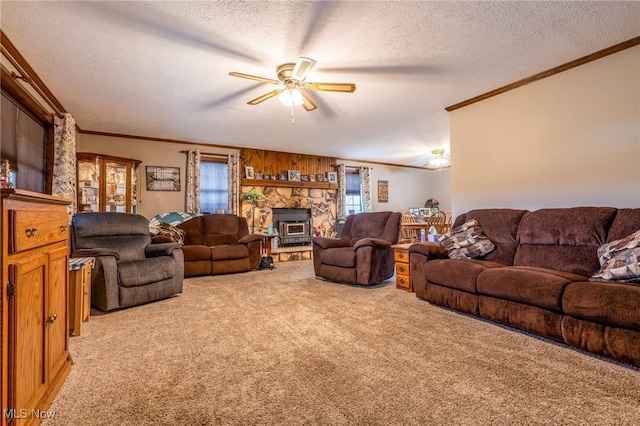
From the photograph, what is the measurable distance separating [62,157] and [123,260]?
1874 mm

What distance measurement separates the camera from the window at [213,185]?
6.50 meters

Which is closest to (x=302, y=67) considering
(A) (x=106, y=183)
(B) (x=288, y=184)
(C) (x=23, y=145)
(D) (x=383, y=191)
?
(C) (x=23, y=145)

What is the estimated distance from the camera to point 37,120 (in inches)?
157

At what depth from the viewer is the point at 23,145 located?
11.9 feet

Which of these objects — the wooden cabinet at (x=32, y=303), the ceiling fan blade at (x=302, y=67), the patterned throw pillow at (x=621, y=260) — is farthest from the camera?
the ceiling fan blade at (x=302, y=67)

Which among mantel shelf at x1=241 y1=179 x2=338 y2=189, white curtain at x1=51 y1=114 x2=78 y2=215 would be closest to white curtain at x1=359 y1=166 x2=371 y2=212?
mantel shelf at x1=241 y1=179 x2=338 y2=189

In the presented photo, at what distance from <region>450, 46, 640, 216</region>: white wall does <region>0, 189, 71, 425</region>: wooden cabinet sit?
167 inches

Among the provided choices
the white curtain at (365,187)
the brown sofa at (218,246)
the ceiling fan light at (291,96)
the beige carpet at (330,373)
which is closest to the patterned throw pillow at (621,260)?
the beige carpet at (330,373)

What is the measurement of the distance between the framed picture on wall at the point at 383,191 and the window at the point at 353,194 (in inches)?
27.0

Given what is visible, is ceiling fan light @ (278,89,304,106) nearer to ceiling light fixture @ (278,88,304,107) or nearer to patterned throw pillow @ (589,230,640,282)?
ceiling light fixture @ (278,88,304,107)

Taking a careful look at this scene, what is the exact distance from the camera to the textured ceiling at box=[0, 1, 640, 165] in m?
2.29

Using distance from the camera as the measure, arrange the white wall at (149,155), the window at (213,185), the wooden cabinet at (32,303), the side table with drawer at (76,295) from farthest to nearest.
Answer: the window at (213,185), the white wall at (149,155), the side table with drawer at (76,295), the wooden cabinet at (32,303)

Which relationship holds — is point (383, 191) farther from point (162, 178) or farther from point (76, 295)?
point (76, 295)

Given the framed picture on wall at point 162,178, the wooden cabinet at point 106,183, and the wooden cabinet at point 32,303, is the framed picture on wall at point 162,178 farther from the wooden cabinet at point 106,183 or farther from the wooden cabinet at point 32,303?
the wooden cabinet at point 32,303
